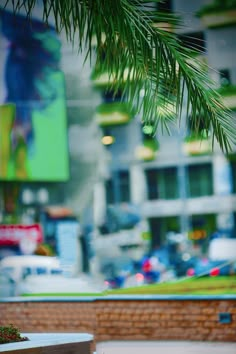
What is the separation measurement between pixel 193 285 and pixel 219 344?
1.00 metres

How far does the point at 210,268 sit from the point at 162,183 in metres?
1.60

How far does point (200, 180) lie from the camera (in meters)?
12.1

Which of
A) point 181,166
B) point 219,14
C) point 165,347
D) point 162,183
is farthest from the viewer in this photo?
point 162,183

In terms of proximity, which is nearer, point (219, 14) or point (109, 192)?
point (219, 14)

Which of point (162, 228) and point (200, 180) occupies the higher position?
point (200, 180)

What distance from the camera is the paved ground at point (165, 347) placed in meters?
11.0

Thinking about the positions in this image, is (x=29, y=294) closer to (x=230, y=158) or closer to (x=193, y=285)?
(x=193, y=285)

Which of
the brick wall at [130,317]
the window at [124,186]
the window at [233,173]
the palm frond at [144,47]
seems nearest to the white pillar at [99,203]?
the window at [124,186]

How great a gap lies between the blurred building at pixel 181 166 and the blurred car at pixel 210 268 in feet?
0.85

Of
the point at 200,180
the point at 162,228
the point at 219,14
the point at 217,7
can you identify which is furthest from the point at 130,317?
the point at 217,7

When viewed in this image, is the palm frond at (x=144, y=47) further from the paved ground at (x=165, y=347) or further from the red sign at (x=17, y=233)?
the red sign at (x=17, y=233)

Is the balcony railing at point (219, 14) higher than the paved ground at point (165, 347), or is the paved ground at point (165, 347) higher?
the balcony railing at point (219, 14)

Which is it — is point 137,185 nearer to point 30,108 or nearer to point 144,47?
point 30,108

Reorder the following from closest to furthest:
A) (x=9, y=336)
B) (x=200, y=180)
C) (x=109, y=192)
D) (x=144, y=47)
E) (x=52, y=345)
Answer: (x=144, y=47), (x=52, y=345), (x=9, y=336), (x=200, y=180), (x=109, y=192)
